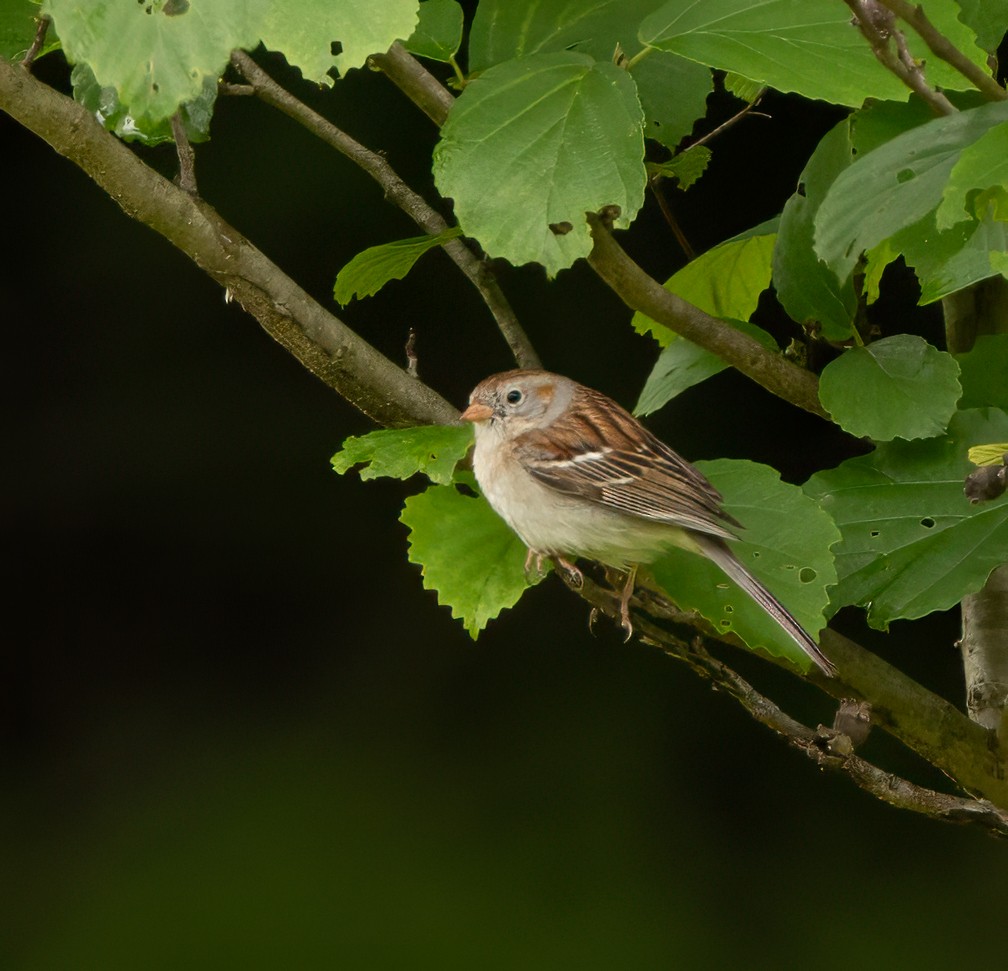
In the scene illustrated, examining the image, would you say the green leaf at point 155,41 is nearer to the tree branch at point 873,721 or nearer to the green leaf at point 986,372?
the tree branch at point 873,721

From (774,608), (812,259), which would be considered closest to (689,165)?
(812,259)

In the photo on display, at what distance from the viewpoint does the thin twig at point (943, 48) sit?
2.11ft

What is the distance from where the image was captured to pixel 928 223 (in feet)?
2.77

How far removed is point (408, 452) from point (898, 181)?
0.31m

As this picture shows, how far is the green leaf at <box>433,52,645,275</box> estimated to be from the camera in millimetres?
772

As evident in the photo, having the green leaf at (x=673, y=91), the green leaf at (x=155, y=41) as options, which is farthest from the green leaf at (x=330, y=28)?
the green leaf at (x=673, y=91)

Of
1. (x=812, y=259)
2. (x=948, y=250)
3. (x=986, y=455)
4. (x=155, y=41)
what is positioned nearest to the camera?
(x=155, y=41)

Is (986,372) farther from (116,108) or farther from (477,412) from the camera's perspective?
(116,108)

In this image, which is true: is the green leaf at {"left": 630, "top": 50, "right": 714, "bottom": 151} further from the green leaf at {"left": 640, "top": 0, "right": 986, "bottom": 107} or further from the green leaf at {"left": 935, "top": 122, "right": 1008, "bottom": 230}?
the green leaf at {"left": 935, "top": 122, "right": 1008, "bottom": 230}

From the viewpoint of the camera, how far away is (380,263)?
3.20 feet

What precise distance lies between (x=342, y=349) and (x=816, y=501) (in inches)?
12.7

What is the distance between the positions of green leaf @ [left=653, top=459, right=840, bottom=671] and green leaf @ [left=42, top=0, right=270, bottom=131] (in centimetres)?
45

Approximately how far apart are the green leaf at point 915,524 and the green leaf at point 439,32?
1.23 ft

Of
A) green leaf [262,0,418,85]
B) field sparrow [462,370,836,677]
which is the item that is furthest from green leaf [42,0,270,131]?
field sparrow [462,370,836,677]
